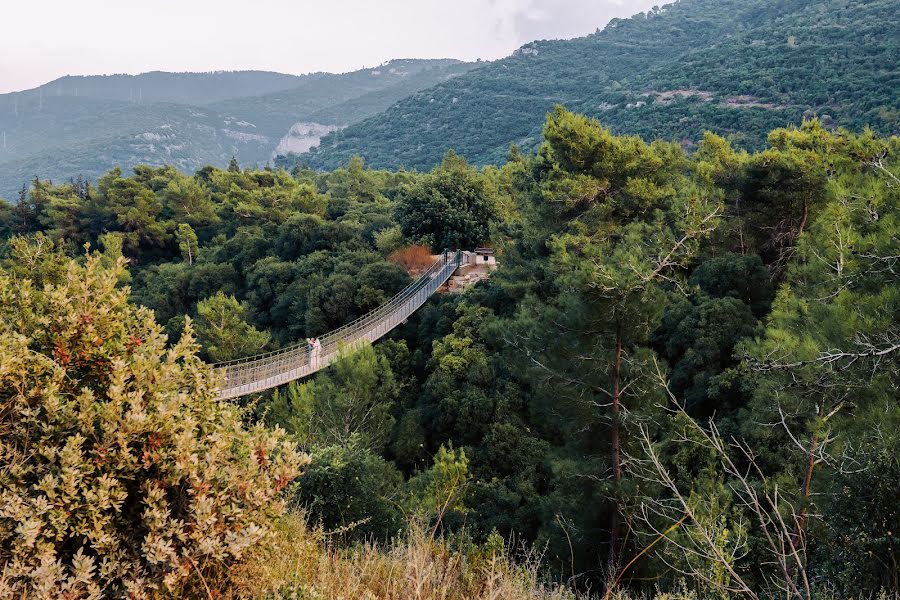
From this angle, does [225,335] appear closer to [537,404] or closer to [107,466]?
[537,404]

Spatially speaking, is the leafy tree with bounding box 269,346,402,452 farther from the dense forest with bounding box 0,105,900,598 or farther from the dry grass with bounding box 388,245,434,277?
the dry grass with bounding box 388,245,434,277

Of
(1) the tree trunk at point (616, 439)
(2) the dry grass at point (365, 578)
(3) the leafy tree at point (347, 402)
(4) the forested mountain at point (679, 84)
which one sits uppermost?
(4) the forested mountain at point (679, 84)

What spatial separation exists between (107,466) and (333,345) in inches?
522

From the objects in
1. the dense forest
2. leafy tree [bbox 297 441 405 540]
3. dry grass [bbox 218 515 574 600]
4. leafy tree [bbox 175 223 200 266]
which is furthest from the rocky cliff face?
dry grass [bbox 218 515 574 600]

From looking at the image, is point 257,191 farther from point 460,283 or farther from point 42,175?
point 42,175

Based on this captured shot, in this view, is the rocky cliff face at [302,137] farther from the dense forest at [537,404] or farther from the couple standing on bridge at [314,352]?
the couple standing on bridge at [314,352]

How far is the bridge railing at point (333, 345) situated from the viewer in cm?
1366

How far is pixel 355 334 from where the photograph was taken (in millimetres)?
16062

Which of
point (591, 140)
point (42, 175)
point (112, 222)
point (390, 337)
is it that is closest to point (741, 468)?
point (591, 140)

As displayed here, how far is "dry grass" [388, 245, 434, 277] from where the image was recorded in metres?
20.3

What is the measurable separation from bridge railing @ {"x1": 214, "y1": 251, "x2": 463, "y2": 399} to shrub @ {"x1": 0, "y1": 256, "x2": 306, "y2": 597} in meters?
9.30

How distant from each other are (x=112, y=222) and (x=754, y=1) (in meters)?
116

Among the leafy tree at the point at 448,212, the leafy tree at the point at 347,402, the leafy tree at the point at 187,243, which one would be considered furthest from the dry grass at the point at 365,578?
the leafy tree at the point at 187,243

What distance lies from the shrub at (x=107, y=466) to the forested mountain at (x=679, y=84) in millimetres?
33420
